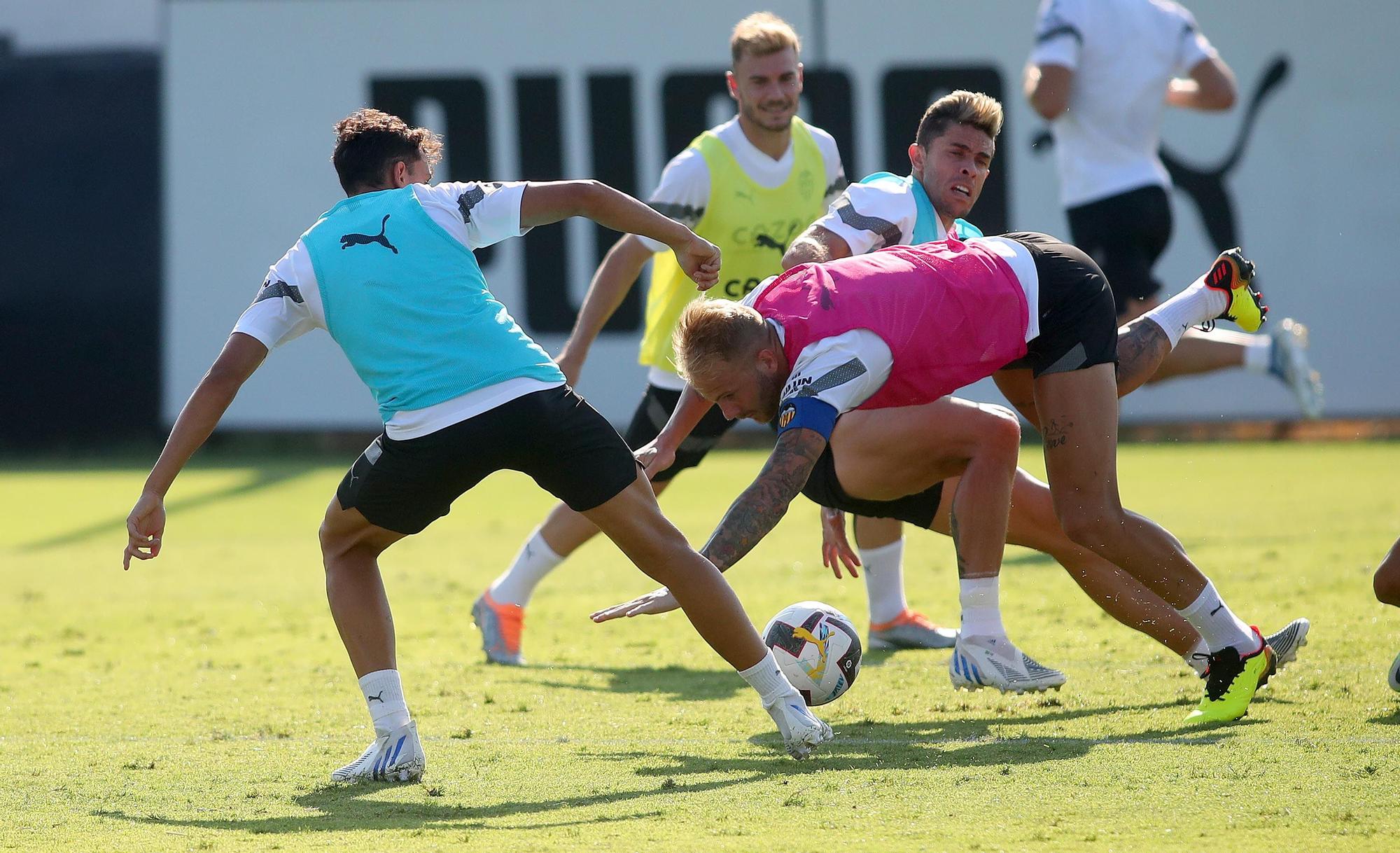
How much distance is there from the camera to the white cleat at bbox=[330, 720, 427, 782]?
402cm

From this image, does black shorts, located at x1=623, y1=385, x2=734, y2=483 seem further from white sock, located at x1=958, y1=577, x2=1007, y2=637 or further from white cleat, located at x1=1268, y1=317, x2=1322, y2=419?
white cleat, located at x1=1268, y1=317, x2=1322, y2=419

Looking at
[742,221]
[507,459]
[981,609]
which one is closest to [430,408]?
[507,459]

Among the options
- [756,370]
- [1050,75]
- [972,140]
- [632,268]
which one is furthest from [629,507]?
[1050,75]

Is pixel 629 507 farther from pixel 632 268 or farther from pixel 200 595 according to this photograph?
pixel 200 595

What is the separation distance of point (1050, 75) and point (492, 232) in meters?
4.06

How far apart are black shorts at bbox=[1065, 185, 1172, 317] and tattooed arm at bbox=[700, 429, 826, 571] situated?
4.06m

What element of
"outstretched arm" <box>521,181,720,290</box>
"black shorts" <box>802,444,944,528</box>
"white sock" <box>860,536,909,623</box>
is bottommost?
"white sock" <box>860,536,909,623</box>

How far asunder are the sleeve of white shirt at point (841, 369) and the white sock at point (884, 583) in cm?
202

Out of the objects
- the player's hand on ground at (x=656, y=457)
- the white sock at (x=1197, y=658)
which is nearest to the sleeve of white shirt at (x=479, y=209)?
the player's hand on ground at (x=656, y=457)

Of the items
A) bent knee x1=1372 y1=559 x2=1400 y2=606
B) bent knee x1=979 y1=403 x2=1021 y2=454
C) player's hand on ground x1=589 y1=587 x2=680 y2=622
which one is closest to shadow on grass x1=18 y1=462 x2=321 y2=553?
player's hand on ground x1=589 y1=587 x2=680 y2=622

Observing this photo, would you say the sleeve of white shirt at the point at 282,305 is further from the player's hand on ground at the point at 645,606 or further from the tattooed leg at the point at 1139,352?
the tattooed leg at the point at 1139,352

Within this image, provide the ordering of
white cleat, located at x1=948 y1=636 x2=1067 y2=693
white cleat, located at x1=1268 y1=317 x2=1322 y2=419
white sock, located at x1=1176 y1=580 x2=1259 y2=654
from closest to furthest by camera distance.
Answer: white sock, located at x1=1176 y1=580 x2=1259 y2=654
white cleat, located at x1=948 y1=636 x2=1067 y2=693
white cleat, located at x1=1268 y1=317 x2=1322 y2=419

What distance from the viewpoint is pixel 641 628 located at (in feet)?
22.0

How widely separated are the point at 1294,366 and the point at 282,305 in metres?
5.18
